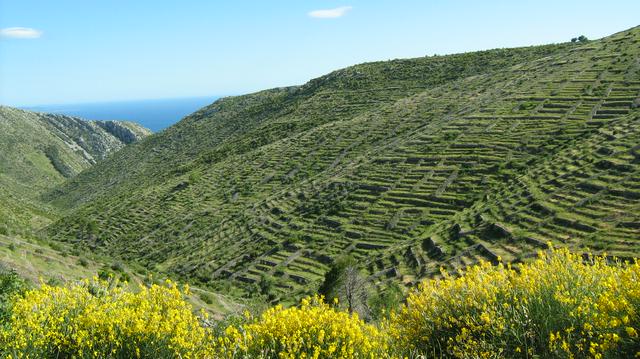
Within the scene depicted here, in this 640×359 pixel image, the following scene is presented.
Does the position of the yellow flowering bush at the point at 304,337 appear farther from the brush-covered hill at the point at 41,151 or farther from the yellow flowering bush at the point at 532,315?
the brush-covered hill at the point at 41,151

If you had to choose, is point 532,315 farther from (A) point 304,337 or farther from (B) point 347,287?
(B) point 347,287

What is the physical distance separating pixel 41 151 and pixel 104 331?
158 metres

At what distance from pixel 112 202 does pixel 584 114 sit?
65.1 meters

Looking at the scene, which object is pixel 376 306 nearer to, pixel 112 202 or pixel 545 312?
pixel 545 312

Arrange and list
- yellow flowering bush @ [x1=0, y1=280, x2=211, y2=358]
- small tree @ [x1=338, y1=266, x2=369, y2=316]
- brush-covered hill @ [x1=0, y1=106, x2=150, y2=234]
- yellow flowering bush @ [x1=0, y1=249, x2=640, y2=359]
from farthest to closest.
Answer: brush-covered hill @ [x1=0, y1=106, x2=150, y2=234], small tree @ [x1=338, y1=266, x2=369, y2=316], yellow flowering bush @ [x1=0, y1=280, x2=211, y2=358], yellow flowering bush @ [x1=0, y1=249, x2=640, y2=359]

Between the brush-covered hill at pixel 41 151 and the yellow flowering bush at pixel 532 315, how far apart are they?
72919 mm

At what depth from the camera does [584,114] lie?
43.8m

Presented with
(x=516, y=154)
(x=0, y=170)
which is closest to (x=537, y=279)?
(x=516, y=154)

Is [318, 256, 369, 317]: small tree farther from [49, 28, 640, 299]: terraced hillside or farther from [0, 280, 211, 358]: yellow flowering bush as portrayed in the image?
[0, 280, 211, 358]: yellow flowering bush

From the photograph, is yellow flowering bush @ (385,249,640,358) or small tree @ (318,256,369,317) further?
small tree @ (318,256,369,317)

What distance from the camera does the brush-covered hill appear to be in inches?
4344

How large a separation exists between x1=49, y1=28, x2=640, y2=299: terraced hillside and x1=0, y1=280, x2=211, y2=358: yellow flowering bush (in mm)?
19934

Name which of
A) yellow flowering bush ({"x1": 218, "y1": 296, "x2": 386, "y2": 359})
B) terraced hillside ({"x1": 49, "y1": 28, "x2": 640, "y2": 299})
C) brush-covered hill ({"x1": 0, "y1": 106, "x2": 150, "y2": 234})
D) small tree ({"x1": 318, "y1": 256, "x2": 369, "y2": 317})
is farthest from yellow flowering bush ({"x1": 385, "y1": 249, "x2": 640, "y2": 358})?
brush-covered hill ({"x1": 0, "y1": 106, "x2": 150, "y2": 234})

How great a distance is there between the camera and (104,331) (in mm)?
10211
